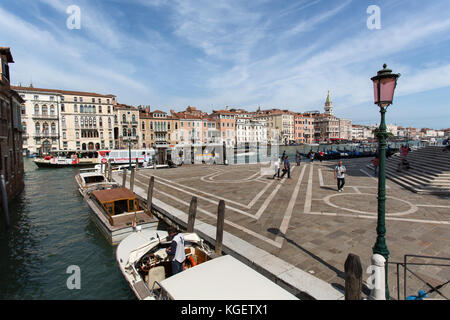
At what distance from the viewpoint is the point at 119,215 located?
34.9ft

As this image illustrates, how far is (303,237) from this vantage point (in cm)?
755

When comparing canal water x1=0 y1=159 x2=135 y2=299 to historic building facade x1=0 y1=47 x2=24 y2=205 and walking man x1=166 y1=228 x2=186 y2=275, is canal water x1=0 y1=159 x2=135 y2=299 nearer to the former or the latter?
walking man x1=166 y1=228 x2=186 y2=275

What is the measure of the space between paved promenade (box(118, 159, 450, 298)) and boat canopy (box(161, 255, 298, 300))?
2.12m

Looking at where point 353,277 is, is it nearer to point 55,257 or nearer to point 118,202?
point 55,257

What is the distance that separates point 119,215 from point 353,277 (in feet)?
31.4

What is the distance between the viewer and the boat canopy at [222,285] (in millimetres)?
3791

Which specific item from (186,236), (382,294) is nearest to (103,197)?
(186,236)

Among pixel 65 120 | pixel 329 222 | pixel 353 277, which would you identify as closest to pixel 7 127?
pixel 329 222

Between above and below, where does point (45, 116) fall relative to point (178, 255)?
above

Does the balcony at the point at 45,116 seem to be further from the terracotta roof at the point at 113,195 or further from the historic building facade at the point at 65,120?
the terracotta roof at the point at 113,195

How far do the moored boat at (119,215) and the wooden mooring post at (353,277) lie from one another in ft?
25.7

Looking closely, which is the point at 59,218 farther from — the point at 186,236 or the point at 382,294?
the point at 382,294

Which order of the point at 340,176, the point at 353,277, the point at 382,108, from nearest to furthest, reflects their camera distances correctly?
the point at 353,277 → the point at 382,108 → the point at 340,176

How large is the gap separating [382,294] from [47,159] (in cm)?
4947
